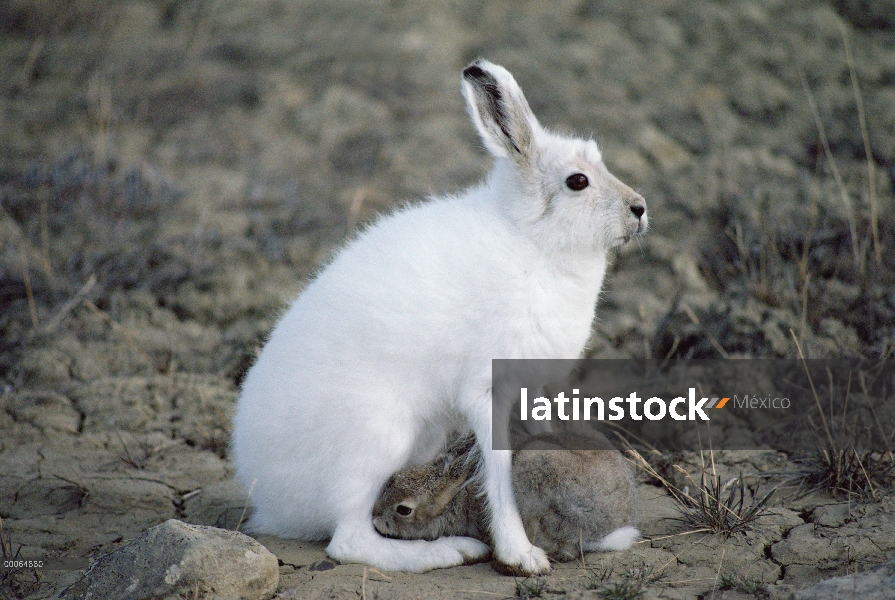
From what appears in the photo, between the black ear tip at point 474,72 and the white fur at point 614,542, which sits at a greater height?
the black ear tip at point 474,72

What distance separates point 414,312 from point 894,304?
11.3ft

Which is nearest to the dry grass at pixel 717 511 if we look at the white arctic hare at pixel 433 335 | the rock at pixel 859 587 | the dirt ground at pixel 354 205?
the dirt ground at pixel 354 205

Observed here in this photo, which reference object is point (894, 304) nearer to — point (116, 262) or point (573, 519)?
point (573, 519)

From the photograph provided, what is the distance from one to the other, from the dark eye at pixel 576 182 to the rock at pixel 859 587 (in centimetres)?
176

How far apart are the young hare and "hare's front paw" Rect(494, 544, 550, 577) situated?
0.14 metres

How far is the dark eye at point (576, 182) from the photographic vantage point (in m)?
3.52

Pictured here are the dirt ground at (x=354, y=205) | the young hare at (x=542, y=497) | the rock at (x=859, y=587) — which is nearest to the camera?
the rock at (x=859, y=587)

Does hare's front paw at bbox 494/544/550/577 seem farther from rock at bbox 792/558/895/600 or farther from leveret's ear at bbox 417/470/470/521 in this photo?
rock at bbox 792/558/895/600

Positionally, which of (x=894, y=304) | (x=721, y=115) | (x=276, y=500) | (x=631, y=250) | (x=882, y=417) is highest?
(x=721, y=115)

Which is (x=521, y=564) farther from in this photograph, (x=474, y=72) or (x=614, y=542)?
(x=474, y=72)

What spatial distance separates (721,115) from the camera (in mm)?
7398

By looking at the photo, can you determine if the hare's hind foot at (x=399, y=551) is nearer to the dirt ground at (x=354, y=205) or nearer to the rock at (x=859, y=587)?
the dirt ground at (x=354, y=205)

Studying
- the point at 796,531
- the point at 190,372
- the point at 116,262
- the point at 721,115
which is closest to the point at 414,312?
the point at 796,531

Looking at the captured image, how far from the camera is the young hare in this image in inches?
132
